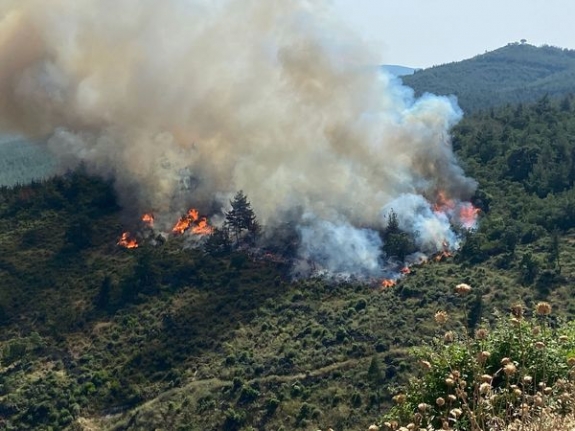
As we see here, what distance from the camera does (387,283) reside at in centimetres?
8381

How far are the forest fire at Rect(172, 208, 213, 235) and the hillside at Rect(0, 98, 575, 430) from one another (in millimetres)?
4080

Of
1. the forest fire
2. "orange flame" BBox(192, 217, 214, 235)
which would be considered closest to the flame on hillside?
"orange flame" BBox(192, 217, 214, 235)

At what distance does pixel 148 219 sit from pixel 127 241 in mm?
5089

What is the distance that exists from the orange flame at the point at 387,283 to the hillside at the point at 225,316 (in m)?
0.94

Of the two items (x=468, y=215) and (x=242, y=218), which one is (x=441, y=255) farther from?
(x=242, y=218)

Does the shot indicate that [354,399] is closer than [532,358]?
No

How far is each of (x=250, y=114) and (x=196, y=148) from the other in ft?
36.1

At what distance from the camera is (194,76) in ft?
351

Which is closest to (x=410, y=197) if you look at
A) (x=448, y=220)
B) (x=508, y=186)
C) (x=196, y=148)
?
(x=448, y=220)

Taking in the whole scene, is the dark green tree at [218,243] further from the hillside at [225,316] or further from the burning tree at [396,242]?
the burning tree at [396,242]

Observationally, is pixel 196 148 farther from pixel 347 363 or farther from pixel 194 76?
pixel 347 363

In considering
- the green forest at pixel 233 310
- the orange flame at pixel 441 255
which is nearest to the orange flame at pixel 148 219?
the green forest at pixel 233 310

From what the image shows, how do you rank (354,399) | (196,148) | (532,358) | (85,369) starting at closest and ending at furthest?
(532,358)
(354,399)
(85,369)
(196,148)

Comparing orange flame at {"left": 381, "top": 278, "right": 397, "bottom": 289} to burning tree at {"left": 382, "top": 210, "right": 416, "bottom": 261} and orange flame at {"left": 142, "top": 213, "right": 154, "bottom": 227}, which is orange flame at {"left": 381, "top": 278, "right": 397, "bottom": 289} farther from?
orange flame at {"left": 142, "top": 213, "right": 154, "bottom": 227}
